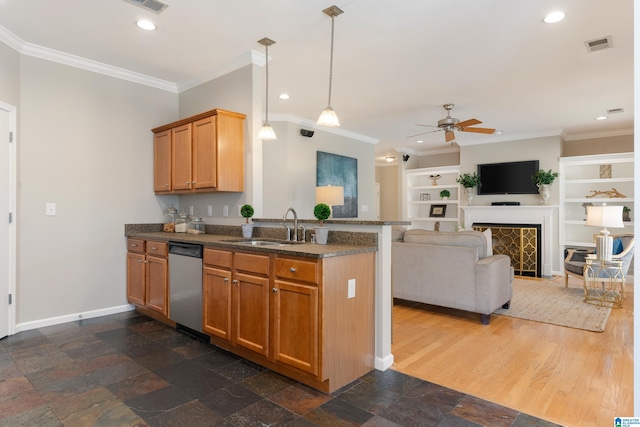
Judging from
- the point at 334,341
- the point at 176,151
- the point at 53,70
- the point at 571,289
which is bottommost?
the point at 571,289

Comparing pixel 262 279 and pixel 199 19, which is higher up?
pixel 199 19

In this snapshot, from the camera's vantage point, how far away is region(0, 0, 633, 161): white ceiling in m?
2.84

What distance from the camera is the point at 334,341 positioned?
2.32 m

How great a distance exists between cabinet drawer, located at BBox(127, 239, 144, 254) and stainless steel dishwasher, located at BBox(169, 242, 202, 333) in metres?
0.67

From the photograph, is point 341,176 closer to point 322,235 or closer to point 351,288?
point 322,235

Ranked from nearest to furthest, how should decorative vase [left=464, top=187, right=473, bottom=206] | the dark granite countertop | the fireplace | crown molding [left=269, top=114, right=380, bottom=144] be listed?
the dark granite countertop, crown molding [left=269, top=114, right=380, bottom=144], the fireplace, decorative vase [left=464, top=187, right=473, bottom=206]

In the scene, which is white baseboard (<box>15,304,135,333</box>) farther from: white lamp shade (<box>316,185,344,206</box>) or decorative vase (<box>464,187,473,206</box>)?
decorative vase (<box>464,187,473,206</box>)

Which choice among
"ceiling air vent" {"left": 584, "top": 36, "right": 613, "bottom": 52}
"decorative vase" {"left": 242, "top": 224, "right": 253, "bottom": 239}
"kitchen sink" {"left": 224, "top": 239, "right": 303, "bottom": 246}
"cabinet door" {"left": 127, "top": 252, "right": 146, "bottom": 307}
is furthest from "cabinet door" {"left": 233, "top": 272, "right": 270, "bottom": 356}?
"ceiling air vent" {"left": 584, "top": 36, "right": 613, "bottom": 52}

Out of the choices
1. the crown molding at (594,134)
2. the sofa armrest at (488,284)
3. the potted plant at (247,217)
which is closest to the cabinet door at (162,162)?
the potted plant at (247,217)

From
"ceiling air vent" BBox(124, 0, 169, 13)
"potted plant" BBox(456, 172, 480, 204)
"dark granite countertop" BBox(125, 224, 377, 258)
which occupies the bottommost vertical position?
"dark granite countertop" BBox(125, 224, 377, 258)

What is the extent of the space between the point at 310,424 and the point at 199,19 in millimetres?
3055

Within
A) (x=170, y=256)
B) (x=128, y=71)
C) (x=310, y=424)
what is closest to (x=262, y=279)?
(x=310, y=424)

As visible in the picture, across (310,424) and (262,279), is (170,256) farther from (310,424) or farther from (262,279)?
(310,424)

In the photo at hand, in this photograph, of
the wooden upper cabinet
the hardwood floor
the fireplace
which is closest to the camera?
the hardwood floor
